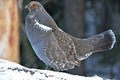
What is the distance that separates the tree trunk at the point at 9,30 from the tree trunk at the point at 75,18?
5.72 ft

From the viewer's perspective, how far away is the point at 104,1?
11812 millimetres

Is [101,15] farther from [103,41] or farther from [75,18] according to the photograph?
[103,41]

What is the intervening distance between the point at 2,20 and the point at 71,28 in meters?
2.12

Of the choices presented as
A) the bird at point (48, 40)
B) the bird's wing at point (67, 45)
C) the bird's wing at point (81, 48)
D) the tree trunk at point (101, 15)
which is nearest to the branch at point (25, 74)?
the bird at point (48, 40)

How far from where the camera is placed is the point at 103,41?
5.42 metres

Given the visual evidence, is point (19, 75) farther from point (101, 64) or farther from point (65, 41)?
point (101, 64)

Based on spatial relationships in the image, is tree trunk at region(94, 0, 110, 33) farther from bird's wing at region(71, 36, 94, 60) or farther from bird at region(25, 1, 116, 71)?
bird at region(25, 1, 116, 71)

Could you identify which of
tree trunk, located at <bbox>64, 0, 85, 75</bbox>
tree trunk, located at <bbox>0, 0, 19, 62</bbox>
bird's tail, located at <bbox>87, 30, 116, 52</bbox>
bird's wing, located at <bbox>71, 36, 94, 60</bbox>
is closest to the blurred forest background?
tree trunk, located at <bbox>64, 0, 85, 75</bbox>

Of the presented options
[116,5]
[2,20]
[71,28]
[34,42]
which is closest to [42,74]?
[34,42]

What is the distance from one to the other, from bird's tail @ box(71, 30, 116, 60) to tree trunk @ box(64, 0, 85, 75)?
4.55m

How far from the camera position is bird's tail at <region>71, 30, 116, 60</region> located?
17.0ft

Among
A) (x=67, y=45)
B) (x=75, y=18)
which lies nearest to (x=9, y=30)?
(x=75, y=18)

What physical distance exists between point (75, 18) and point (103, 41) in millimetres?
4693

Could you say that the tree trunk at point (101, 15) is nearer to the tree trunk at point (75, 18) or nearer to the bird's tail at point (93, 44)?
the tree trunk at point (75, 18)
